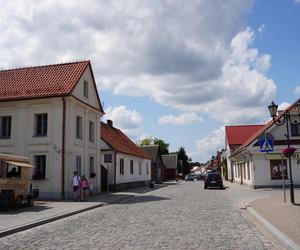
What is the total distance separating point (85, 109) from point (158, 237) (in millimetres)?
18500

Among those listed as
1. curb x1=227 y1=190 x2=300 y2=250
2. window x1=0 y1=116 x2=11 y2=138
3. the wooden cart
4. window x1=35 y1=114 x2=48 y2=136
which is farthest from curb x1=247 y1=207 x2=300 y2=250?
window x1=0 y1=116 x2=11 y2=138

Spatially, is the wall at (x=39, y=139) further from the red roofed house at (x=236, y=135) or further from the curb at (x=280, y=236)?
the red roofed house at (x=236, y=135)

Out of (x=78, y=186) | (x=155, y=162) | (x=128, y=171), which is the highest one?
(x=155, y=162)

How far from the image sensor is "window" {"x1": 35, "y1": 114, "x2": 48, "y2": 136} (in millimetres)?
24781

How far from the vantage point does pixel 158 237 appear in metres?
10.2

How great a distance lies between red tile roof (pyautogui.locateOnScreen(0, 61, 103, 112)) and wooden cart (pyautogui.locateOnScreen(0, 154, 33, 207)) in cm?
661

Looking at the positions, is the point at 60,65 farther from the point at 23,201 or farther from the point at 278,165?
the point at 278,165

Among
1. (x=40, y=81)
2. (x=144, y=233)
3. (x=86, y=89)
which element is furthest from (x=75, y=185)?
(x=144, y=233)

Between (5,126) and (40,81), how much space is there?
372cm

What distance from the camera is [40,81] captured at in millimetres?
26609

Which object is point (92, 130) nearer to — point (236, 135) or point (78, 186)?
point (78, 186)

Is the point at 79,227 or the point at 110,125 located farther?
the point at 110,125

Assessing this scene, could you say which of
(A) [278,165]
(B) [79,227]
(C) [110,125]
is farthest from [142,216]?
(C) [110,125]

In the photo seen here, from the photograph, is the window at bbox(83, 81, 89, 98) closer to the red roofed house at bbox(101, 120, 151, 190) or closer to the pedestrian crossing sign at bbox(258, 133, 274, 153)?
the red roofed house at bbox(101, 120, 151, 190)
